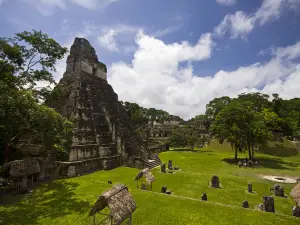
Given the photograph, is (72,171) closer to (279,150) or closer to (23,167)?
(23,167)

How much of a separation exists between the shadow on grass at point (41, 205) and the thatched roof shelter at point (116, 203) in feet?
11.4

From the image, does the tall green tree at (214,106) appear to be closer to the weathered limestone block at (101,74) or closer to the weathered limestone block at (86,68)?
the weathered limestone block at (101,74)

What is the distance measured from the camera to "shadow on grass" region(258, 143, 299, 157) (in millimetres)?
35531

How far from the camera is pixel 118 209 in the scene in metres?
6.89

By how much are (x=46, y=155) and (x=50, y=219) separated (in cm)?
735

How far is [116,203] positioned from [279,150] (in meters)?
40.9

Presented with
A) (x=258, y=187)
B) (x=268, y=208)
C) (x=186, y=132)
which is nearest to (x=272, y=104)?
(x=186, y=132)

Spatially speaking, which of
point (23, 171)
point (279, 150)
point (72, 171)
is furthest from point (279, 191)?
point (279, 150)

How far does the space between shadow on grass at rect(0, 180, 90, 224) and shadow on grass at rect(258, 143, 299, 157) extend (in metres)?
37.8

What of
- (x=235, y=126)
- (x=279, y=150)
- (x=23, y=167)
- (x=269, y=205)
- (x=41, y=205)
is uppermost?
(x=235, y=126)

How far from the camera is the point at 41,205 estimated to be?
10.6m

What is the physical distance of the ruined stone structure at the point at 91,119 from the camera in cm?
1861

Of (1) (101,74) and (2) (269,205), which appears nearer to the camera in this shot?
(2) (269,205)

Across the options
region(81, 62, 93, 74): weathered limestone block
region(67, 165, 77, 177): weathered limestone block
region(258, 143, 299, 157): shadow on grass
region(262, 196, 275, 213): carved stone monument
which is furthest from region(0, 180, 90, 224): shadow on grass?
region(258, 143, 299, 157): shadow on grass
